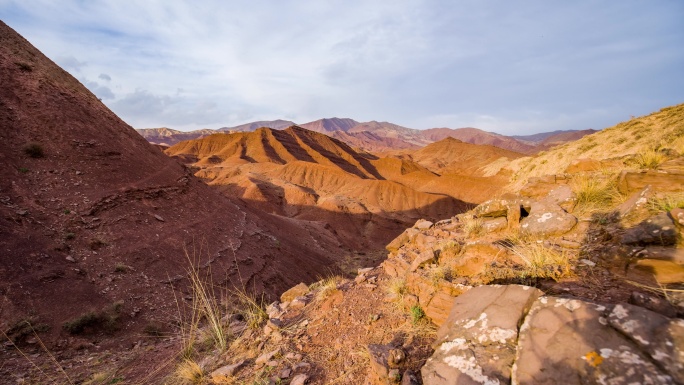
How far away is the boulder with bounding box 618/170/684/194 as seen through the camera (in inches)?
130

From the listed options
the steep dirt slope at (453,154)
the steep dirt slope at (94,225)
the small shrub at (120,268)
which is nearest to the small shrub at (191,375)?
the steep dirt slope at (94,225)

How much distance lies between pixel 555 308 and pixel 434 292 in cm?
128

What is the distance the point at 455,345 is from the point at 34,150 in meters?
15.2

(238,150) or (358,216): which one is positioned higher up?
(238,150)

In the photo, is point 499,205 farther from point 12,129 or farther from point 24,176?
point 12,129

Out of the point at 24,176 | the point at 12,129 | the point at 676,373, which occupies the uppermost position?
the point at 12,129

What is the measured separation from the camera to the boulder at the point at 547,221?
11.7ft

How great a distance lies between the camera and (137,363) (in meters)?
5.21

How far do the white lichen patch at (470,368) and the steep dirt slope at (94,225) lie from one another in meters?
8.34

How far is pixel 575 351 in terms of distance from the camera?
1.72 meters

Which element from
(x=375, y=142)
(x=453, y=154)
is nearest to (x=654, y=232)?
(x=453, y=154)

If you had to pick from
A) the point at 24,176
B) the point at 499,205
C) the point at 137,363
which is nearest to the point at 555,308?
the point at 499,205

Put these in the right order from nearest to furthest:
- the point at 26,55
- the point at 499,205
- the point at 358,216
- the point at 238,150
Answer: the point at 499,205, the point at 26,55, the point at 358,216, the point at 238,150

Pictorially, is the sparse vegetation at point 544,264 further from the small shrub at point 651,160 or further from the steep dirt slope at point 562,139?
the steep dirt slope at point 562,139
